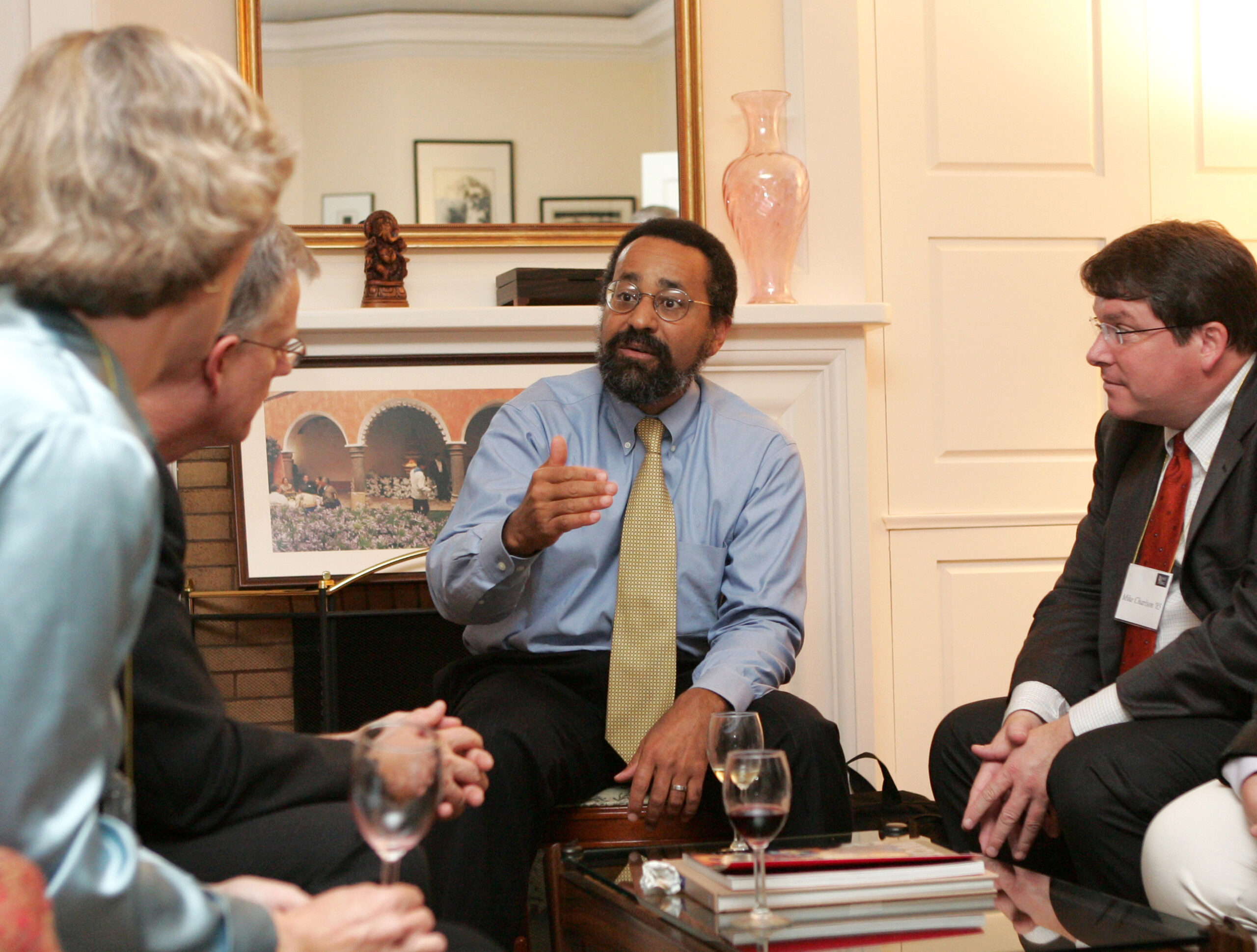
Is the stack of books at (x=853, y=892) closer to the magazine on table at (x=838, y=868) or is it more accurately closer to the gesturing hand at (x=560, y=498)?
the magazine on table at (x=838, y=868)

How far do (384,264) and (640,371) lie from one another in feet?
3.03

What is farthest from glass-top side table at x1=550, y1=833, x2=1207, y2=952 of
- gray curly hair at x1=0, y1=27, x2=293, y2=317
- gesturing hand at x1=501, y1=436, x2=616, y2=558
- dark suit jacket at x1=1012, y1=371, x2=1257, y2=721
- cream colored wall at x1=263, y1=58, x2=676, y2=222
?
cream colored wall at x1=263, y1=58, x2=676, y2=222

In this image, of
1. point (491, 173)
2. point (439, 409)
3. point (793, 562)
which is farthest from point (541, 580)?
point (491, 173)

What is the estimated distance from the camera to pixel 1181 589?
2064 mm

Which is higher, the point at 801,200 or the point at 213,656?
the point at 801,200

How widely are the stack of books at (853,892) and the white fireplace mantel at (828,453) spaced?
1543mm

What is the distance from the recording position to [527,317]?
9.79 ft

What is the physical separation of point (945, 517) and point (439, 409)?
4.57ft

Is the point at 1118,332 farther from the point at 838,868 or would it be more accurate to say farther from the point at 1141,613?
the point at 838,868

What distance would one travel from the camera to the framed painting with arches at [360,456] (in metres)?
3.00

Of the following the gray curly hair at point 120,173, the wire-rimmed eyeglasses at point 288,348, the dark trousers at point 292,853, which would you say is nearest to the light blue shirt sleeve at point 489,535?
the wire-rimmed eyeglasses at point 288,348

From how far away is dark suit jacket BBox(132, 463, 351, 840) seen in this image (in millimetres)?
1231

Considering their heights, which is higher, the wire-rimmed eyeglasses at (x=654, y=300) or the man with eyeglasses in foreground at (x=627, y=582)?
the wire-rimmed eyeglasses at (x=654, y=300)

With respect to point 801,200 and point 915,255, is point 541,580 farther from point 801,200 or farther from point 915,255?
point 915,255
